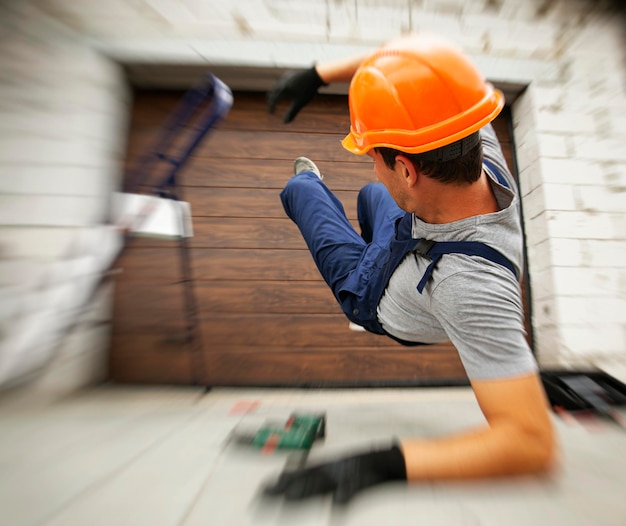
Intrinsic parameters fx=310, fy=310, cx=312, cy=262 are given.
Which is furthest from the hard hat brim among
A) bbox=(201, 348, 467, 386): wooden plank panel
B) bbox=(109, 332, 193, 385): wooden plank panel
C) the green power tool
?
bbox=(109, 332, 193, 385): wooden plank panel

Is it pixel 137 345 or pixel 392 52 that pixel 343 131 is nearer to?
pixel 392 52

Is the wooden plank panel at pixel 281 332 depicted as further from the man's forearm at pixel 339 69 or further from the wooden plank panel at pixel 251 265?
the man's forearm at pixel 339 69

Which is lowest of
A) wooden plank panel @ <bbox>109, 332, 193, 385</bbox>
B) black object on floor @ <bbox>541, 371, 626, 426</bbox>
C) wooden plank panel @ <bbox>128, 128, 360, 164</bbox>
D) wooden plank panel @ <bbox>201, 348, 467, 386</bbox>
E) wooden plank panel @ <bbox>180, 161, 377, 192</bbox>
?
black object on floor @ <bbox>541, 371, 626, 426</bbox>

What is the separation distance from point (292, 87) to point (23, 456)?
52.0 inches

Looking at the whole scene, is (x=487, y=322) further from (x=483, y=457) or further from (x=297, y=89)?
(x=297, y=89)

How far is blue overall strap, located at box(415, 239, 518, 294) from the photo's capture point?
2.19ft

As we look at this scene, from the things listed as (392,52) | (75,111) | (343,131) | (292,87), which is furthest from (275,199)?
(392,52)

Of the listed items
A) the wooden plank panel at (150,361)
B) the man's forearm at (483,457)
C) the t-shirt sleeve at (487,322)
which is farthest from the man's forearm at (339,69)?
the wooden plank panel at (150,361)

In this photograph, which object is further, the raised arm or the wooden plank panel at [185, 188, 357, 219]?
the wooden plank panel at [185, 188, 357, 219]

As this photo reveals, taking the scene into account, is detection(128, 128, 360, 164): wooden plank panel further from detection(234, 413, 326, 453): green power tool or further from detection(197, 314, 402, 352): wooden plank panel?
detection(234, 413, 326, 453): green power tool

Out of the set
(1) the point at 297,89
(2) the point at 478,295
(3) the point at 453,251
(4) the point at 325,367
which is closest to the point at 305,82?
(1) the point at 297,89

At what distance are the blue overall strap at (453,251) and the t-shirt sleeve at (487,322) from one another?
0.03m

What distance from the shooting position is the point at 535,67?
1711 mm

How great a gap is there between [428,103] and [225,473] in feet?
3.06
